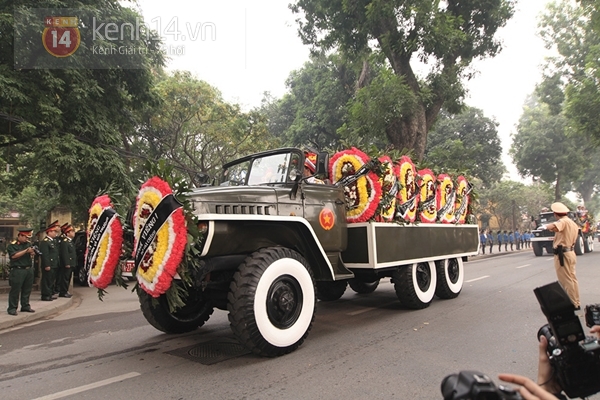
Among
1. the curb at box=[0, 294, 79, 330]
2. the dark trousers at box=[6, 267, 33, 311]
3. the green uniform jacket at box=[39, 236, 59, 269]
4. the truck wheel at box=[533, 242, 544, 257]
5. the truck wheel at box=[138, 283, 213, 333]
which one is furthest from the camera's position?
the truck wheel at box=[533, 242, 544, 257]

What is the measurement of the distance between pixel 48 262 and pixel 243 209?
6.91 metres

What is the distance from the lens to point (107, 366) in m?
4.42

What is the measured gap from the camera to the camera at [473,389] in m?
1.25

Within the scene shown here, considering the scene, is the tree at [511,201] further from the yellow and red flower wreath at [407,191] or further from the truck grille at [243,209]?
the truck grille at [243,209]

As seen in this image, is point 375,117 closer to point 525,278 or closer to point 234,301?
point 525,278

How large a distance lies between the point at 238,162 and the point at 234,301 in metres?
2.82

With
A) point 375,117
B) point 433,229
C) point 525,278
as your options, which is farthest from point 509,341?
point 375,117

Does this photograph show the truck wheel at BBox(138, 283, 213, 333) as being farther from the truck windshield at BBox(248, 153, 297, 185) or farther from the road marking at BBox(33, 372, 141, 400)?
the truck windshield at BBox(248, 153, 297, 185)

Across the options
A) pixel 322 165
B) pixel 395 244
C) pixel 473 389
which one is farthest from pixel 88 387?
pixel 395 244

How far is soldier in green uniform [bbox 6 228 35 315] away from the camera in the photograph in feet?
25.5

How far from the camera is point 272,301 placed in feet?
15.0

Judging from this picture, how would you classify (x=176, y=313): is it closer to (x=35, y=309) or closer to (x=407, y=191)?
(x=407, y=191)

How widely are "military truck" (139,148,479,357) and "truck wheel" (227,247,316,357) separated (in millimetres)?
10

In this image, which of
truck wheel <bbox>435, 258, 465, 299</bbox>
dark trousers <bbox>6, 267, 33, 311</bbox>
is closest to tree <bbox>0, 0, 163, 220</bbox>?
dark trousers <bbox>6, 267, 33, 311</bbox>
